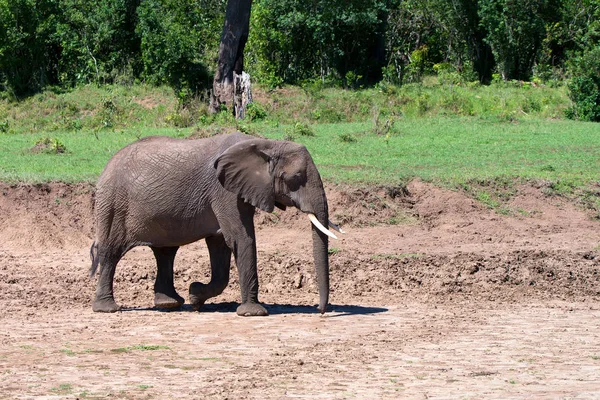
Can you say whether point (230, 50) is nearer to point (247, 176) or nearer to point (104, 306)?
point (104, 306)

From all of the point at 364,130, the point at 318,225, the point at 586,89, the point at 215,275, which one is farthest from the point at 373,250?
the point at 586,89

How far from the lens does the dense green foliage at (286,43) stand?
2850cm

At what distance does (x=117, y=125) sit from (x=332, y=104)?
5.31 metres

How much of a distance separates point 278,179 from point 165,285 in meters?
1.90

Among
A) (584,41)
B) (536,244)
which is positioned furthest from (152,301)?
(584,41)

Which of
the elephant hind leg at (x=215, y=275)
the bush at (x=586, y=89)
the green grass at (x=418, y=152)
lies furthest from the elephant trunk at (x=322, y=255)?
the bush at (x=586, y=89)

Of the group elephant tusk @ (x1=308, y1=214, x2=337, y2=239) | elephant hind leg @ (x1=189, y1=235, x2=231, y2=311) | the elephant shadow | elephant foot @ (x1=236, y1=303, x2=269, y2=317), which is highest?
elephant tusk @ (x1=308, y1=214, x2=337, y2=239)

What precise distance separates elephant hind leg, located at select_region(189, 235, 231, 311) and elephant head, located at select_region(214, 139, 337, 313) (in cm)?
79

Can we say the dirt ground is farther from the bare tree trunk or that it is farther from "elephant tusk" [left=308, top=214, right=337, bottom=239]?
the bare tree trunk

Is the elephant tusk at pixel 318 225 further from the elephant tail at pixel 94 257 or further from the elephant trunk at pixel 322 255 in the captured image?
the elephant tail at pixel 94 257

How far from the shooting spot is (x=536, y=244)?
14234mm

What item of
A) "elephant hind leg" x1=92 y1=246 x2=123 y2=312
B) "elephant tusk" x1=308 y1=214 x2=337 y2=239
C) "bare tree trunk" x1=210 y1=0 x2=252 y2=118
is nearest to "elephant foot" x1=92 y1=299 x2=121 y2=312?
"elephant hind leg" x1=92 y1=246 x2=123 y2=312

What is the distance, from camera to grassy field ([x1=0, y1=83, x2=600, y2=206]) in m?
17.0

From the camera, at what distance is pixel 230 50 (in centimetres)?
2628
